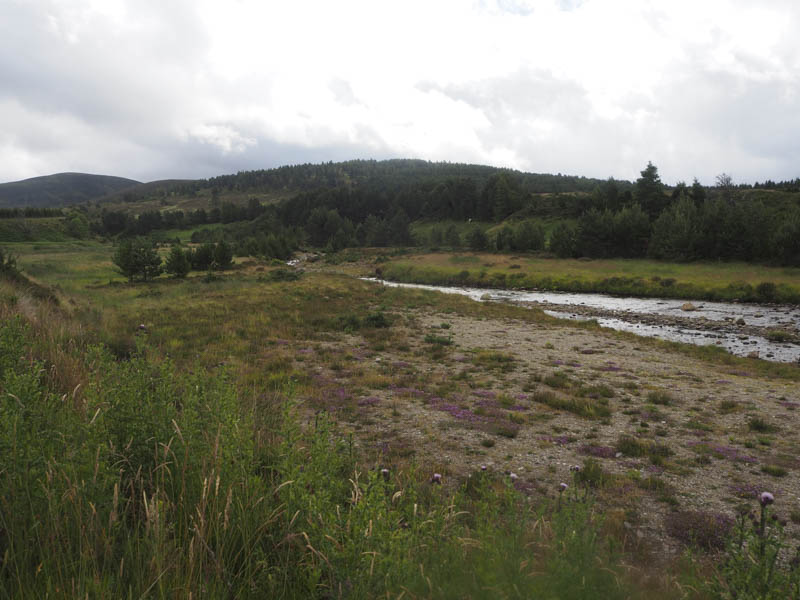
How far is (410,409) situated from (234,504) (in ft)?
24.1

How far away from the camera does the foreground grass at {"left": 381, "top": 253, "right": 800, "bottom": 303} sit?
3744 centimetres

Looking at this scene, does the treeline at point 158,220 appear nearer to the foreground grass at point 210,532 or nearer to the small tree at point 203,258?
the small tree at point 203,258

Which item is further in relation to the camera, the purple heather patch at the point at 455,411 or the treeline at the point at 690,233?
the treeline at the point at 690,233

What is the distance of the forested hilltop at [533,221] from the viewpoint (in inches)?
1996

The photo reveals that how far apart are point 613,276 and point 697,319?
20996 mm

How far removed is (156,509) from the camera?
2.39 metres

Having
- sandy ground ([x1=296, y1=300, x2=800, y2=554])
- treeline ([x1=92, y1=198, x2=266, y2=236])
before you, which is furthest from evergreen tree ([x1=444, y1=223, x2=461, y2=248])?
treeline ([x1=92, y1=198, x2=266, y2=236])

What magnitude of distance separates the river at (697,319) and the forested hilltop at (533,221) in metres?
18.6

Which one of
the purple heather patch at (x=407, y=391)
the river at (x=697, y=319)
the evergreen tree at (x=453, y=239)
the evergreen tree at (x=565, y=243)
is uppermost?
A: the evergreen tree at (x=453, y=239)

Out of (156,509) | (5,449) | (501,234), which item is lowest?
(156,509)

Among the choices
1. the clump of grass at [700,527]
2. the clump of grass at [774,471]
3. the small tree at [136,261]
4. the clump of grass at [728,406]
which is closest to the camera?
the clump of grass at [700,527]

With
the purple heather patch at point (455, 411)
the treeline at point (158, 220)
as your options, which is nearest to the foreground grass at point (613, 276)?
the purple heather patch at point (455, 411)

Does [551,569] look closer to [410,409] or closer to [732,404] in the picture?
[410,409]

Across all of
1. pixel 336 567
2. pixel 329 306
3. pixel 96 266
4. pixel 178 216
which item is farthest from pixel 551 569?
pixel 178 216
